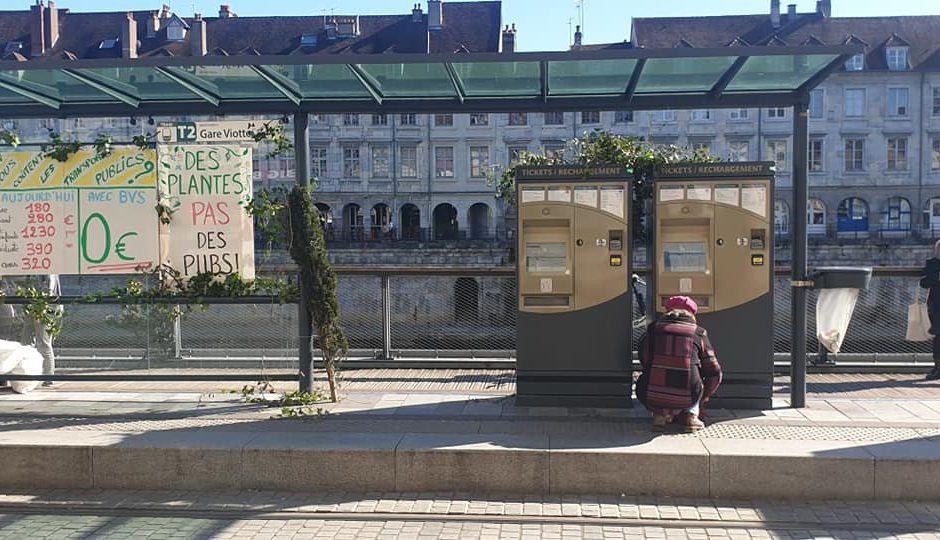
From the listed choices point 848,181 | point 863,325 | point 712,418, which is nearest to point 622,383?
point 712,418

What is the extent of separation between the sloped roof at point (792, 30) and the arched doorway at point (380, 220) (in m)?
22.4

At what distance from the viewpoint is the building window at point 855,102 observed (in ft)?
182

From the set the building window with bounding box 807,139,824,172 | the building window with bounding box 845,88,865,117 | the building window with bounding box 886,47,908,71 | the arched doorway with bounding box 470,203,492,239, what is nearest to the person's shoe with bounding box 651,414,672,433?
the arched doorway with bounding box 470,203,492,239

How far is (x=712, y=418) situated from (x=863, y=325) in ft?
18.6

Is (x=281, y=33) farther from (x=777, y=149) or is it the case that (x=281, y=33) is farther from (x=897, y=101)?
(x=897, y=101)

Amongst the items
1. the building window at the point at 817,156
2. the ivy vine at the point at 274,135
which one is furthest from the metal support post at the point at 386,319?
the building window at the point at 817,156

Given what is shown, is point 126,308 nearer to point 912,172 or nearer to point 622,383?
point 622,383

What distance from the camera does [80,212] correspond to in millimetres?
7781

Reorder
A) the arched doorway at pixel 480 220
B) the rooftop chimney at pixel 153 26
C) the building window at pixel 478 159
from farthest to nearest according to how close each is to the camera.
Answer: the rooftop chimney at pixel 153 26 < the arched doorway at pixel 480 220 < the building window at pixel 478 159

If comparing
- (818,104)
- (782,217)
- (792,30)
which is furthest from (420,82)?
(792,30)

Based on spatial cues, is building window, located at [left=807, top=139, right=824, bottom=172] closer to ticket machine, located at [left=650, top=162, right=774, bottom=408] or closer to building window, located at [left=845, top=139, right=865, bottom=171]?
building window, located at [left=845, top=139, right=865, bottom=171]

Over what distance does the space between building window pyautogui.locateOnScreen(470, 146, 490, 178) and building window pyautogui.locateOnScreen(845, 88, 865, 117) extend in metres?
25.3

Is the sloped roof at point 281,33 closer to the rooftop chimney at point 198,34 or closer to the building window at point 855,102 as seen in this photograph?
the rooftop chimney at point 198,34

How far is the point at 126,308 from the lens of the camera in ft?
25.6
